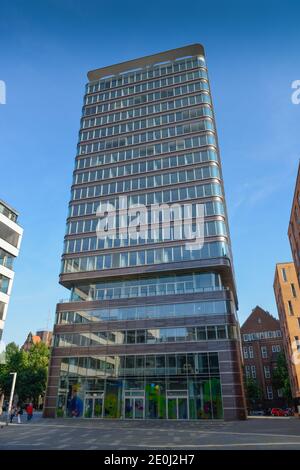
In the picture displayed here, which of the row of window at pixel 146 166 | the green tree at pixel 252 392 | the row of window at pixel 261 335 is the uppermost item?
the row of window at pixel 146 166

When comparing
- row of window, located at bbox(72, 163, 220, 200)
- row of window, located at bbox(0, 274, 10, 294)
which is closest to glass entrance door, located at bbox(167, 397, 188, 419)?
row of window, located at bbox(0, 274, 10, 294)

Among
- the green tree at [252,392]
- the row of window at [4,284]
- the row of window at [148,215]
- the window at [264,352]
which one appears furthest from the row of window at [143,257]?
the window at [264,352]

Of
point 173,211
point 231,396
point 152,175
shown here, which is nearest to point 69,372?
point 231,396

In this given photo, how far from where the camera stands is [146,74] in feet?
201

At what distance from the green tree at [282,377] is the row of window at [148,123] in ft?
174

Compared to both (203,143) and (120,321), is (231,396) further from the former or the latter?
(203,143)

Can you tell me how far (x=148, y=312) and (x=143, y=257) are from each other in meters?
7.36

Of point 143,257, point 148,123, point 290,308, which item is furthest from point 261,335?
point 148,123

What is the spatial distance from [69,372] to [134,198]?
24813 mm

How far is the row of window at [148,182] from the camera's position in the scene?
4853cm

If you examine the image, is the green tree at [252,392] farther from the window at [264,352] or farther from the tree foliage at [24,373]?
the tree foliage at [24,373]

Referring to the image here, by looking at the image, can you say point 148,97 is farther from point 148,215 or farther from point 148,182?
point 148,215

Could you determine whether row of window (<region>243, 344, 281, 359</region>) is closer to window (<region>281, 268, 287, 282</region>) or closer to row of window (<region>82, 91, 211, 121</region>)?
window (<region>281, 268, 287, 282</region>)
